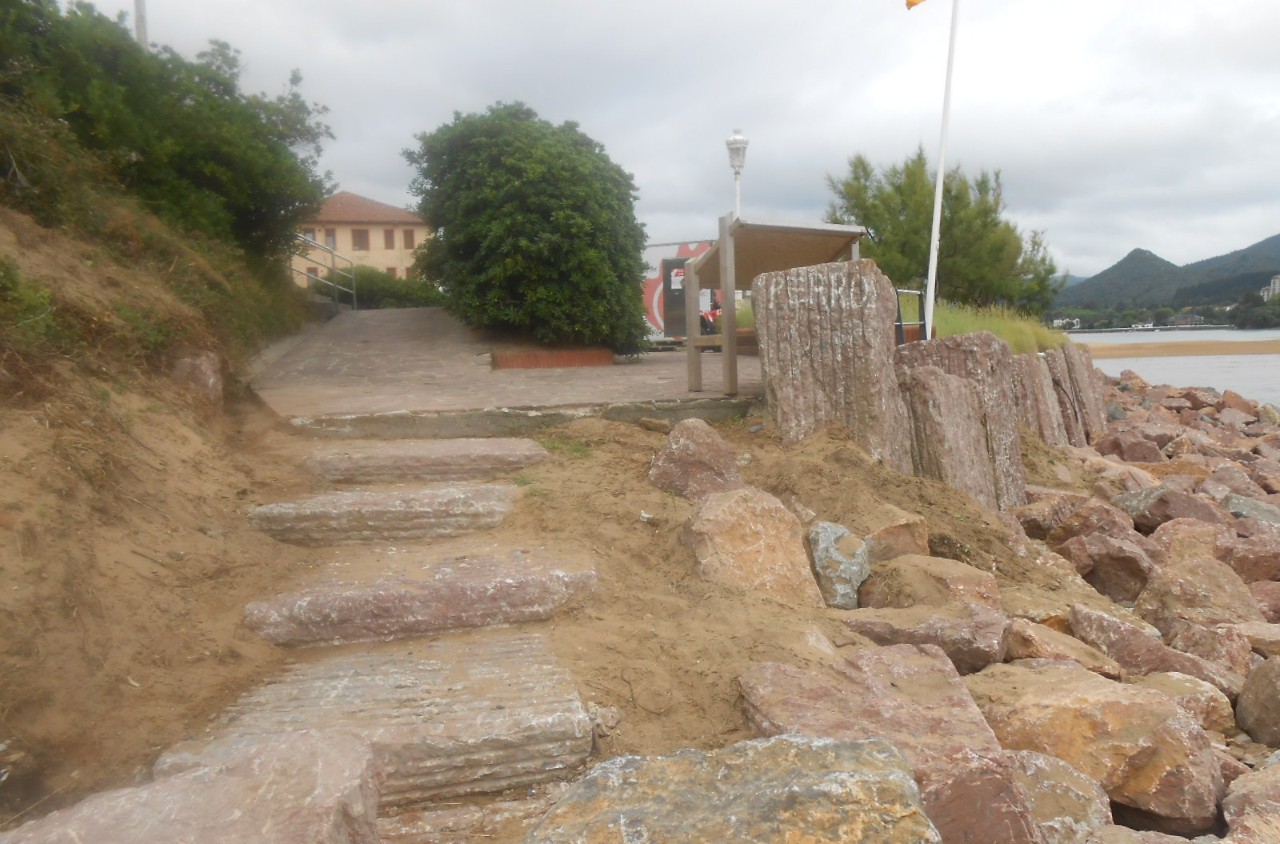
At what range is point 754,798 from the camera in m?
2.00

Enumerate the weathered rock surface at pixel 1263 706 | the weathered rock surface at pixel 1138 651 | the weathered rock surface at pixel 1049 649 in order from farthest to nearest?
the weathered rock surface at pixel 1138 651 < the weathered rock surface at pixel 1049 649 < the weathered rock surface at pixel 1263 706

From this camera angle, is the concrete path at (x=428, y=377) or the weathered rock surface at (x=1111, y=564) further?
the concrete path at (x=428, y=377)

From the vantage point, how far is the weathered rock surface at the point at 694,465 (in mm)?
4996

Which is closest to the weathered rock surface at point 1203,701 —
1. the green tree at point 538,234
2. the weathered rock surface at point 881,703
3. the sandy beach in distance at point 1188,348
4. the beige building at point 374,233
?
the weathered rock surface at point 881,703

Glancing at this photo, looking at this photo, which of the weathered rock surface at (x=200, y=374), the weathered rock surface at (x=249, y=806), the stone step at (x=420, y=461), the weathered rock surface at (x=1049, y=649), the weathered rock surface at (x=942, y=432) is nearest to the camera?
the weathered rock surface at (x=249, y=806)

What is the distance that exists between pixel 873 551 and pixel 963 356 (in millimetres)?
2730

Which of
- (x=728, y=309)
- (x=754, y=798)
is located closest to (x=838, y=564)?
(x=754, y=798)

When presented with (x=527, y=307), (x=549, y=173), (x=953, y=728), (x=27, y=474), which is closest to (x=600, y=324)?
(x=527, y=307)

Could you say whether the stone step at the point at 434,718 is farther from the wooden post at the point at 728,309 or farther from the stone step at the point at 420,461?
the wooden post at the point at 728,309

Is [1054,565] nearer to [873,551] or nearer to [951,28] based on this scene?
[873,551]

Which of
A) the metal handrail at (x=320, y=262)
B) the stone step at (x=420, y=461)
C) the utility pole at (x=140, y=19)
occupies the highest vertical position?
the utility pole at (x=140, y=19)

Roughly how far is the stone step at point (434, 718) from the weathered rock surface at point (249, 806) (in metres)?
0.32

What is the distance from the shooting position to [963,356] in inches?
266

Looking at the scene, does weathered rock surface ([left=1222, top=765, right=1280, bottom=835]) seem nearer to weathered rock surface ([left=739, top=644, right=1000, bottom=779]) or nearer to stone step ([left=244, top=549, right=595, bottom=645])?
weathered rock surface ([left=739, top=644, right=1000, bottom=779])
